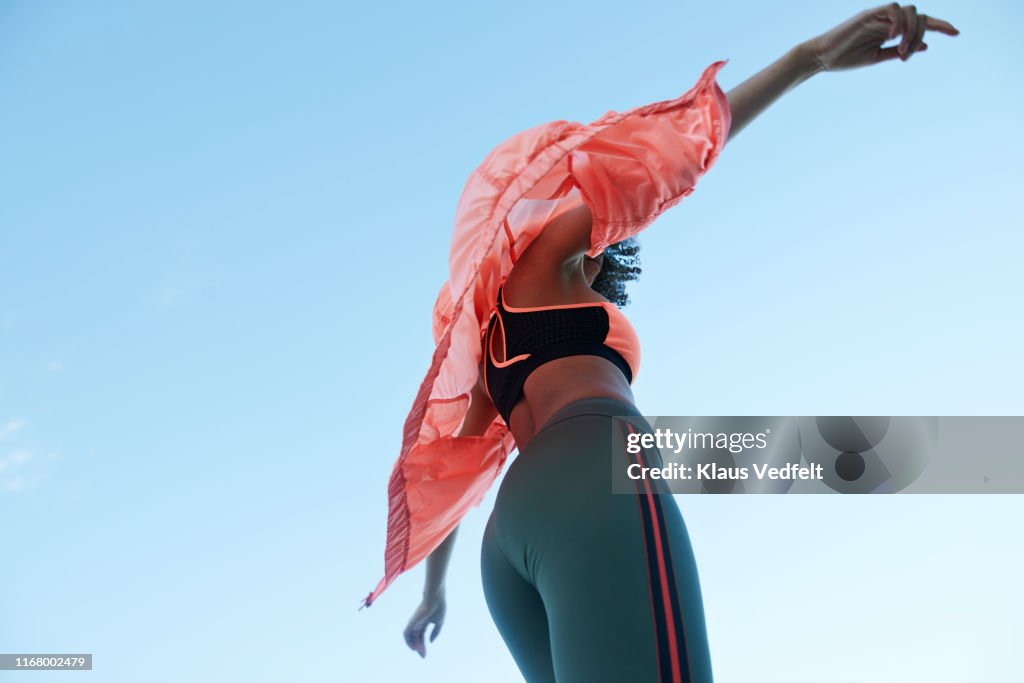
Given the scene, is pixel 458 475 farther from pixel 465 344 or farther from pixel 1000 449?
pixel 1000 449

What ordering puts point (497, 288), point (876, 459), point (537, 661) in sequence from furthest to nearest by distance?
1. point (876, 459)
2. point (497, 288)
3. point (537, 661)

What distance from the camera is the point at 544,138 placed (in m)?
0.98

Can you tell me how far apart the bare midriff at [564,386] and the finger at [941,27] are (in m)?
0.52

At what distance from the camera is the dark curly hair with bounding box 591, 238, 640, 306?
1.36 m

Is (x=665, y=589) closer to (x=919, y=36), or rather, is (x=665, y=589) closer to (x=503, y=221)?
(x=503, y=221)

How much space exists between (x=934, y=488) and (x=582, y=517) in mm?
671

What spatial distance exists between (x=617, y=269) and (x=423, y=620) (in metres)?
0.63

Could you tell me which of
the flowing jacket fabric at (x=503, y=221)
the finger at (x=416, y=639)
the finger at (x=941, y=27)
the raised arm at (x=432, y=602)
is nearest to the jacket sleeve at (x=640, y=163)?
the flowing jacket fabric at (x=503, y=221)

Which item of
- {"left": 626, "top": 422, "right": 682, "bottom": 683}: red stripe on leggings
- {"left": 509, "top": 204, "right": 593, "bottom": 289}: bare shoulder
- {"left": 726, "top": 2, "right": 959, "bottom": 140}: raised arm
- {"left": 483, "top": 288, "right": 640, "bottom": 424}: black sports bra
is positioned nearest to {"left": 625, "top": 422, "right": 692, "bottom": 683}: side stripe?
{"left": 626, "top": 422, "right": 682, "bottom": 683}: red stripe on leggings

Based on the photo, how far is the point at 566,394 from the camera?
0.92 m

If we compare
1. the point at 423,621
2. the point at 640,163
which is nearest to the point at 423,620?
the point at 423,621

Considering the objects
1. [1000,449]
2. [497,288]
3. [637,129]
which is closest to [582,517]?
[497,288]

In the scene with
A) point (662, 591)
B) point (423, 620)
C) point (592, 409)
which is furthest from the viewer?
point (423, 620)

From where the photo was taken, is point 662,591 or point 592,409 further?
point 592,409
